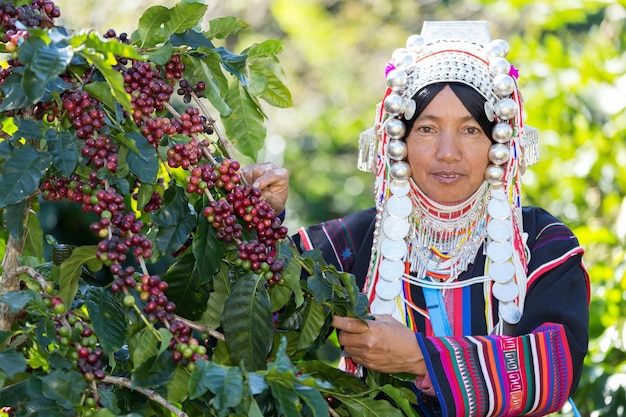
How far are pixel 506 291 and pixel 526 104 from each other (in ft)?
8.37

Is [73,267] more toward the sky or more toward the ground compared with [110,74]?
more toward the ground

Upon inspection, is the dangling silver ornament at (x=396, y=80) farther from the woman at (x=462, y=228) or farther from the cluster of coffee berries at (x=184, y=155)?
the cluster of coffee berries at (x=184, y=155)

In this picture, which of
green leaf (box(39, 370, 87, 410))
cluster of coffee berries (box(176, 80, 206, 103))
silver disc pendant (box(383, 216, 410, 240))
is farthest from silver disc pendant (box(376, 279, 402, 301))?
green leaf (box(39, 370, 87, 410))

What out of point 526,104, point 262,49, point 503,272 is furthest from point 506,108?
point 526,104

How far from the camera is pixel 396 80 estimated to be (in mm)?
2309

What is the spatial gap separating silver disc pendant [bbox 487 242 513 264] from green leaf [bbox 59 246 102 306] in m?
1.09

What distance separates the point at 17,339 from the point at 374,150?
4.03ft

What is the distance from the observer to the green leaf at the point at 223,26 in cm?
170

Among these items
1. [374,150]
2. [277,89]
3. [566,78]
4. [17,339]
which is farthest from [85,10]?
[17,339]

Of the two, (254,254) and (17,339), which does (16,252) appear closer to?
(17,339)

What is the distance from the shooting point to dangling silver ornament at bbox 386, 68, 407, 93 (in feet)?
7.57

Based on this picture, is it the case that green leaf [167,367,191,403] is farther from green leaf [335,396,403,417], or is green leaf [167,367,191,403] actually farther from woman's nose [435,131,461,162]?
woman's nose [435,131,461,162]

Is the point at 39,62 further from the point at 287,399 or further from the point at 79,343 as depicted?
the point at 287,399

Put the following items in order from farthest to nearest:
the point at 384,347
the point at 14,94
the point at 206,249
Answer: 1. the point at 384,347
2. the point at 206,249
3. the point at 14,94
